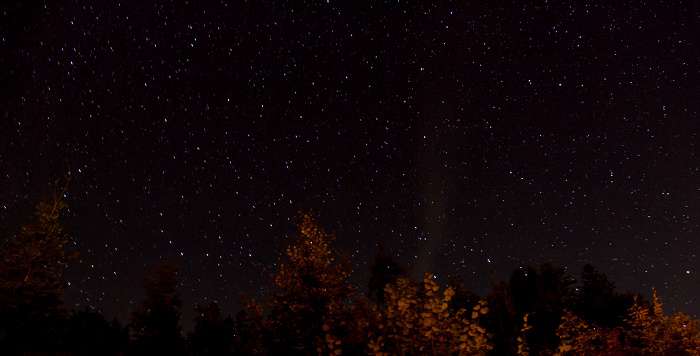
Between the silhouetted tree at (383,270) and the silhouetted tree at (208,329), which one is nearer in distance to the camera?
the silhouetted tree at (208,329)

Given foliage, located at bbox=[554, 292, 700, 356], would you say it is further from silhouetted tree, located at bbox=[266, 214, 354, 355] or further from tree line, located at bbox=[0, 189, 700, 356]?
silhouetted tree, located at bbox=[266, 214, 354, 355]

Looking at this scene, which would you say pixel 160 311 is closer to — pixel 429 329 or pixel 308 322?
pixel 308 322

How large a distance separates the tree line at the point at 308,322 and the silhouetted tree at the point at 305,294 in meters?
0.03

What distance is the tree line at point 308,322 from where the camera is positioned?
20.3 feet

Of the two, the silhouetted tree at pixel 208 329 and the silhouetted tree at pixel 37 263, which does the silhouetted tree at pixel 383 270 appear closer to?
the silhouetted tree at pixel 208 329

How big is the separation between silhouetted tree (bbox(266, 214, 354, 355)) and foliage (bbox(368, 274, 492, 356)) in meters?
4.42

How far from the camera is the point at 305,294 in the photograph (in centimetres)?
1167

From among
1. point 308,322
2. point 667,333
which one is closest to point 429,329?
point 308,322

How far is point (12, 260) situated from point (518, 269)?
45380 mm

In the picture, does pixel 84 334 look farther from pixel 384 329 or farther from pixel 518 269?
pixel 518 269

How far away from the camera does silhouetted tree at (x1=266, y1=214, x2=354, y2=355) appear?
11.4 meters

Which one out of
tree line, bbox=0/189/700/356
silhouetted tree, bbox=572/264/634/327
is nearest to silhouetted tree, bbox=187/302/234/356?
tree line, bbox=0/189/700/356

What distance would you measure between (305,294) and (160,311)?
2235 centimetres

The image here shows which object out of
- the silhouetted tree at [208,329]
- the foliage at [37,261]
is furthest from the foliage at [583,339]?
the foliage at [37,261]
